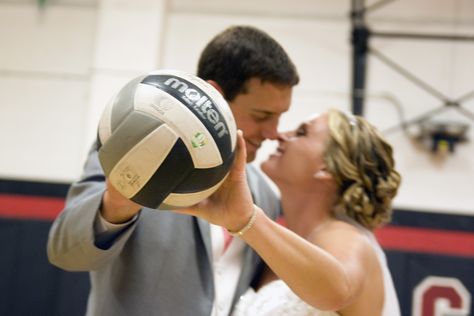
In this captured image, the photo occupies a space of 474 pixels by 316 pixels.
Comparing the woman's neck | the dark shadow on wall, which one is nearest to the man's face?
the woman's neck

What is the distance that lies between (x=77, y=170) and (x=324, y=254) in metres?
3.12

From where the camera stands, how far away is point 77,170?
4.23m

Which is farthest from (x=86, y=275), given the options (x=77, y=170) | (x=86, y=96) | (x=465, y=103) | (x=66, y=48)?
(x=465, y=103)

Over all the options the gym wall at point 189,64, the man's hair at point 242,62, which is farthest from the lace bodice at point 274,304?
the gym wall at point 189,64

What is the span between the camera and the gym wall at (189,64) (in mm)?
4125

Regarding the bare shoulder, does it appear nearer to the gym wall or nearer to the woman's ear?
the woman's ear

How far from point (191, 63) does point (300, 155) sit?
2.43m

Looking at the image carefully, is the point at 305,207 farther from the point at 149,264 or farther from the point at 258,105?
the point at 149,264

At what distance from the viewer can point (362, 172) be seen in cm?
190

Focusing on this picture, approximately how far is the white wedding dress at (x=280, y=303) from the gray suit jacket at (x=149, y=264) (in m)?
0.14

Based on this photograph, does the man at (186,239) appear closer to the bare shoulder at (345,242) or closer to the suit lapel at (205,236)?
the suit lapel at (205,236)

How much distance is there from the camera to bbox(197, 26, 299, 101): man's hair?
66.4 inches

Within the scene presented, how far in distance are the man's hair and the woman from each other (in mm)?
327

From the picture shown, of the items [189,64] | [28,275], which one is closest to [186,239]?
[28,275]
